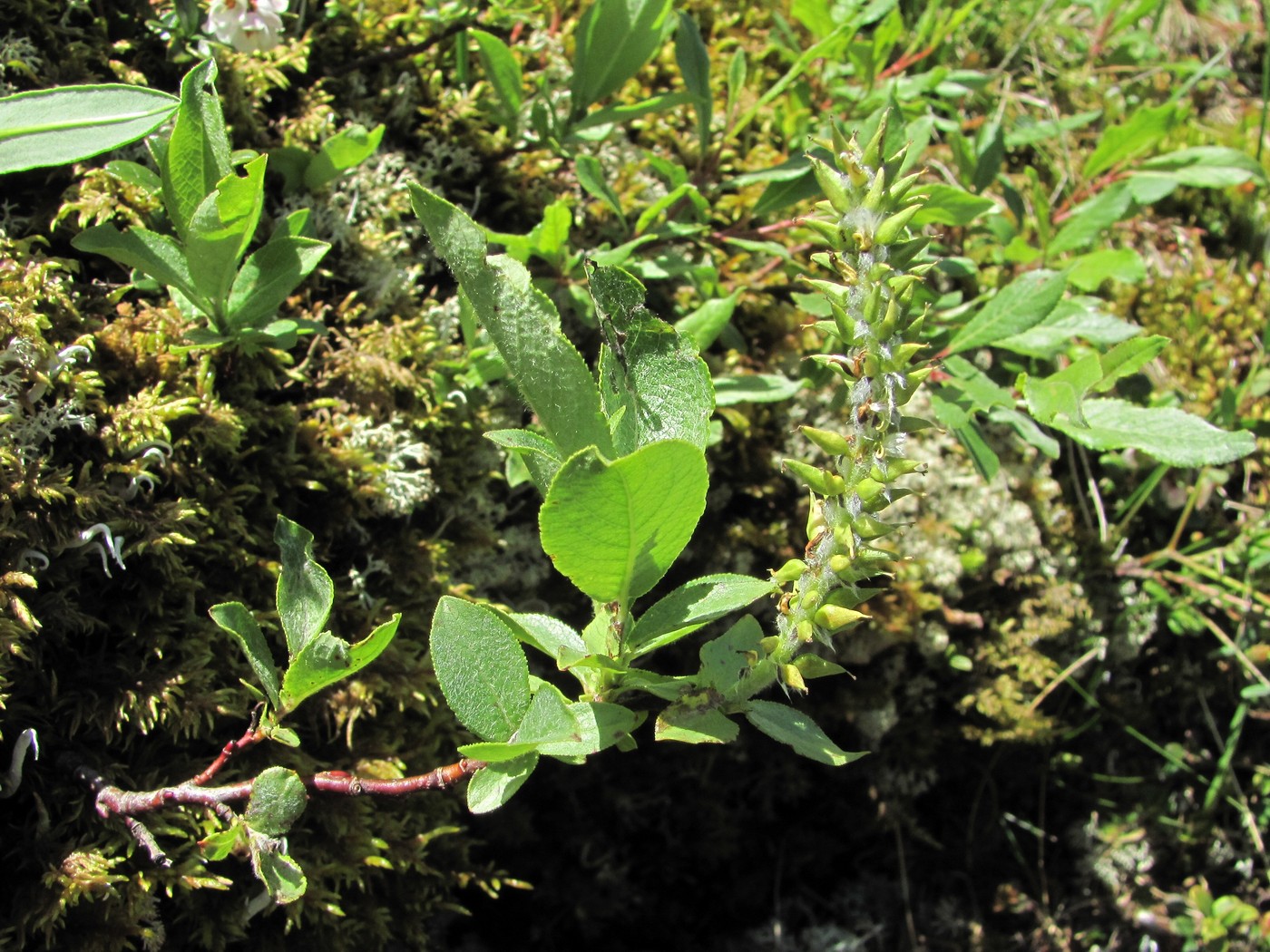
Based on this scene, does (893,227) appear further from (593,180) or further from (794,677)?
(593,180)

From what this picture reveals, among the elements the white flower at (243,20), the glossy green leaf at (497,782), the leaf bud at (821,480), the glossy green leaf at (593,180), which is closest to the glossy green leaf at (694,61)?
the glossy green leaf at (593,180)

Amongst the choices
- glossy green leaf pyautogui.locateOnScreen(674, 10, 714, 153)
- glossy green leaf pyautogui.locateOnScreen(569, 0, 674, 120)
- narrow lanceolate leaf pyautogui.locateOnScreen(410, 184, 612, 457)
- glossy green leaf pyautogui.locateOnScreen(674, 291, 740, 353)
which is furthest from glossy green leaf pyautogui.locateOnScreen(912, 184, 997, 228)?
narrow lanceolate leaf pyautogui.locateOnScreen(410, 184, 612, 457)

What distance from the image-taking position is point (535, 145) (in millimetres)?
2084

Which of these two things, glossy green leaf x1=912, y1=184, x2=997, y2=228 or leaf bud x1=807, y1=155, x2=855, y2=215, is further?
glossy green leaf x1=912, y1=184, x2=997, y2=228

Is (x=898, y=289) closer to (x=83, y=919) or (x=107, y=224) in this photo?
(x=107, y=224)

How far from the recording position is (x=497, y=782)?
3.72 feet

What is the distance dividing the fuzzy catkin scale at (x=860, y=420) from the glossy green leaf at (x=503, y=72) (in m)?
0.90

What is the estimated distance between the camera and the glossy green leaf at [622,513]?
976 mm

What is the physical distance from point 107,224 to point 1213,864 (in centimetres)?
302

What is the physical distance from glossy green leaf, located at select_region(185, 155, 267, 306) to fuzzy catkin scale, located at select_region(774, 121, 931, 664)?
2.59ft

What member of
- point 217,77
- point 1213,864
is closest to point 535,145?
point 217,77

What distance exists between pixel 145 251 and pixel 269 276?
18cm

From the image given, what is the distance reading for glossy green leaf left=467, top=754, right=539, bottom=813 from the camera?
44.0 inches

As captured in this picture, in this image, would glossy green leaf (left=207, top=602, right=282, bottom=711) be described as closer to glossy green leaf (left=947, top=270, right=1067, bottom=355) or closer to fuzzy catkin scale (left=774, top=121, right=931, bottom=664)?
fuzzy catkin scale (left=774, top=121, right=931, bottom=664)
